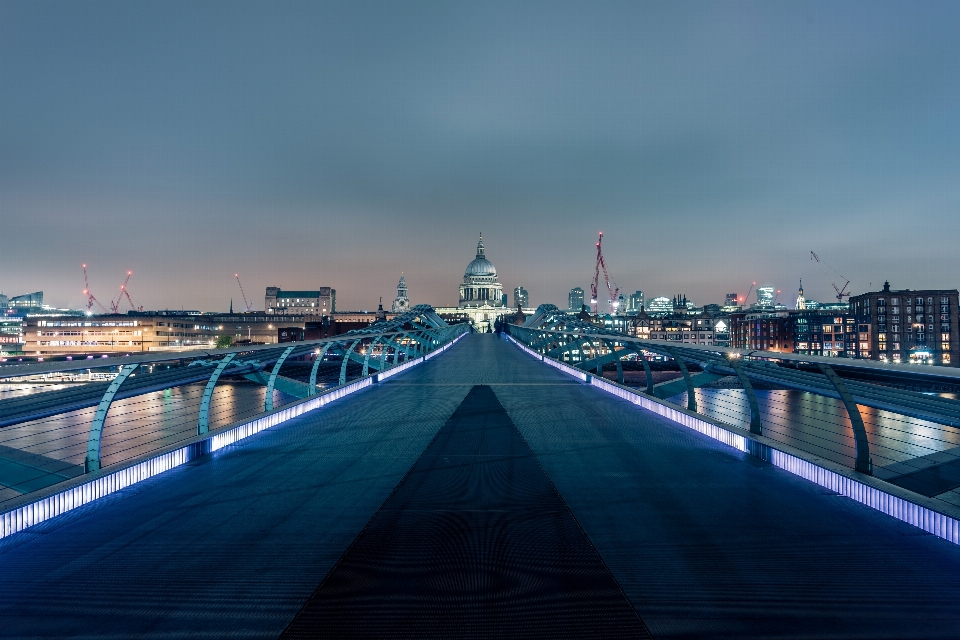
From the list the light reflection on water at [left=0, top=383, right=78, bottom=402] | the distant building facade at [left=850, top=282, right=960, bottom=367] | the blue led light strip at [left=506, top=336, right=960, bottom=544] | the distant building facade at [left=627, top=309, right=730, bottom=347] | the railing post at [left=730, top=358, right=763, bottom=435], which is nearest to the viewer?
the blue led light strip at [left=506, top=336, right=960, bottom=544]

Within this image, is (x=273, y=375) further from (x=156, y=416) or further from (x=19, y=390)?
(x=156, y=416)

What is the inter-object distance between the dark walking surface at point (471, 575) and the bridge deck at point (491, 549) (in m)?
0.06

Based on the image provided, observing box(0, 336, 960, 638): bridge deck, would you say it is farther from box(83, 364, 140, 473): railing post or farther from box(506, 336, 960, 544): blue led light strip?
box(83, 364, 140, 473): railing post

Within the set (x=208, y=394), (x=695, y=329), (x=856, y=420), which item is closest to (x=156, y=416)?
(x=208, y=394)

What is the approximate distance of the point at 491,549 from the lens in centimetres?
430

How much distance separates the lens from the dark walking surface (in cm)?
328

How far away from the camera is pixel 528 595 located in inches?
142

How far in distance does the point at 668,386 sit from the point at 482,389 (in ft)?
17.2

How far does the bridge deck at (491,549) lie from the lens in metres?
3.37

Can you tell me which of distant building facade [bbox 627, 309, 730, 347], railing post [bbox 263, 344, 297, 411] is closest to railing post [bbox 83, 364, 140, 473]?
railing post [bbox 263, 344, 297, 411]

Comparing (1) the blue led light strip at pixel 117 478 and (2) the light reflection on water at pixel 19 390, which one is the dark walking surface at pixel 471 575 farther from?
(2) the light reflection on water at pixel 19 390

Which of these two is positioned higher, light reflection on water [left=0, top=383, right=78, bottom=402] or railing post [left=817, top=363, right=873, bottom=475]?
railing post [left=817, top=363, right=873, bottom=475]

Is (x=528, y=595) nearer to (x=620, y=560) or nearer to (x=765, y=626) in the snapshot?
(x=620, y=560)

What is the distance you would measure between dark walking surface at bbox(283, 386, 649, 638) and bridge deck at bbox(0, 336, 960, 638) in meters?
0.06
